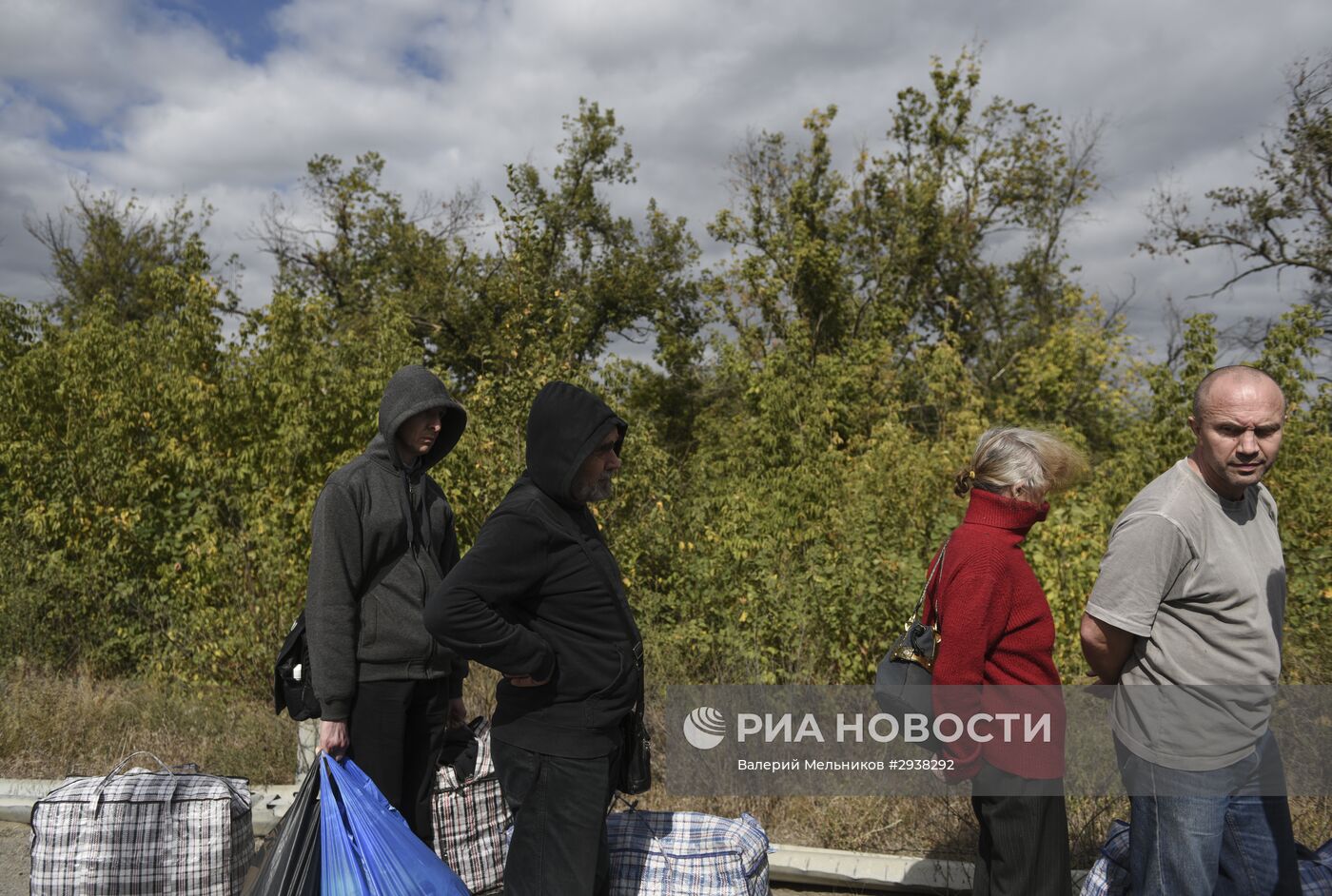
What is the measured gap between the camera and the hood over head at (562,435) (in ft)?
7.87

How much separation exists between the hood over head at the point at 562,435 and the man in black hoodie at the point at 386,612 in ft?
1.95

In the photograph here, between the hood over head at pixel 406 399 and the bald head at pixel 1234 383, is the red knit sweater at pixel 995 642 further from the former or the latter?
the hood over head at pixel 406 399

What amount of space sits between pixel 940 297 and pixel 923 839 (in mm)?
21503

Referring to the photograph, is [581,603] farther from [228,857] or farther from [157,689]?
[157,689]

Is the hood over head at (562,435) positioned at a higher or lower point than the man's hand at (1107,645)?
higher

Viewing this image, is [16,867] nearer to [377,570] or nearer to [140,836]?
[140,836]

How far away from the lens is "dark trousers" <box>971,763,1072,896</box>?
8.04 feet

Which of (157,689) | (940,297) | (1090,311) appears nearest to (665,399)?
(940,297)

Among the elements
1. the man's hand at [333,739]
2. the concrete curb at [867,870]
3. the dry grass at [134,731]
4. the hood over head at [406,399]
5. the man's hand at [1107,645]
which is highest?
the hood over head at [406,399]

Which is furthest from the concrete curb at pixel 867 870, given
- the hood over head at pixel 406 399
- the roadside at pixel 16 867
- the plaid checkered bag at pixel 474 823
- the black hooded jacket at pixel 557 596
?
the hood over head at pixel 406 399

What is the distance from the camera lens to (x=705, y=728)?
4711 mm

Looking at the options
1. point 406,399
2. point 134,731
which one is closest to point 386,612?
point 406,399

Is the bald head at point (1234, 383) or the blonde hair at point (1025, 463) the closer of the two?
the bald head at point (1234, 383)

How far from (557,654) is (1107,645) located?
4.30 feet
